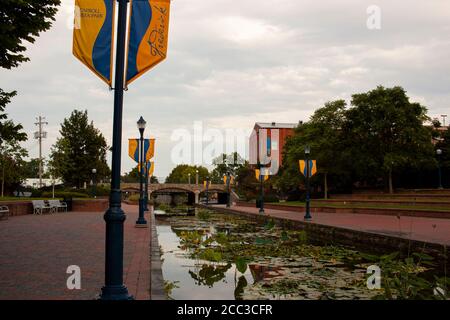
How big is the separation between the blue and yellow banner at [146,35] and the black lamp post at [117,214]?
1.14 feet

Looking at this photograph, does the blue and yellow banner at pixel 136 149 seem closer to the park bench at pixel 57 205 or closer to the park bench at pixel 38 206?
the park bench at pixel 38 206

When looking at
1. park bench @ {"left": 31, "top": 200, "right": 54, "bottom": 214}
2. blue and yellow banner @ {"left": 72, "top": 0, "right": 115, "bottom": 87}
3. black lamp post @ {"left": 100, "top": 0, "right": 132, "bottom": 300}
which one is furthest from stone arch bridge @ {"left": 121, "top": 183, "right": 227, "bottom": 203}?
black lamp post @ {"left": 100, "top": 0, "right": 132, "bottom": 300}

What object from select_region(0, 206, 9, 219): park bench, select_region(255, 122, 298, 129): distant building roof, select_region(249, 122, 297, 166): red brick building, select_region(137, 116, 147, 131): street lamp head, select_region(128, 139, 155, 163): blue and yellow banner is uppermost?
select_region(255, 122, 298, 129): distant building roof

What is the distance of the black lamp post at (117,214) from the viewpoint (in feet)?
17.2

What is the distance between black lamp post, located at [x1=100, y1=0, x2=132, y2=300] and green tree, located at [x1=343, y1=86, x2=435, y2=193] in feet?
131

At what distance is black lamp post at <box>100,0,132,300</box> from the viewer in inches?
206

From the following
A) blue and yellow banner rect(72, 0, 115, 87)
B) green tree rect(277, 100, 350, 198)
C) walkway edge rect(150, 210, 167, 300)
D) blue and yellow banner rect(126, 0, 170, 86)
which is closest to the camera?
blue and yellow banner rect(72, 0, 115, 87)

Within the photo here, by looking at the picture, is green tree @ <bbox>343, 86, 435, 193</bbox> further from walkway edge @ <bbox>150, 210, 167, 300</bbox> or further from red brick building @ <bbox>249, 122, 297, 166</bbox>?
red brick building @ <bbox>249, 122, 297, 166</bbox>

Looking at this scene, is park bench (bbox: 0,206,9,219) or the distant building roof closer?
park bench (bbox: 0,206,9,219)

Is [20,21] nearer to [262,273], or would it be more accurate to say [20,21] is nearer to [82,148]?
[262,273]

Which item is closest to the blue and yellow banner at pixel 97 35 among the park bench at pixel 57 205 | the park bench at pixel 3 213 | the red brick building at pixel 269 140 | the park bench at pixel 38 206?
the park bench at pixel 3 213

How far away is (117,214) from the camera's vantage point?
5320 mm

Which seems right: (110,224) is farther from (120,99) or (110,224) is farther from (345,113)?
(345,113)
